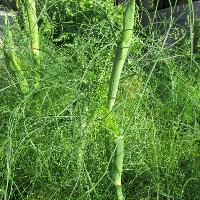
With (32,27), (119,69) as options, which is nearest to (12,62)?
(32,27)

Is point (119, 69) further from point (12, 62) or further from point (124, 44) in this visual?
point (12, 62)

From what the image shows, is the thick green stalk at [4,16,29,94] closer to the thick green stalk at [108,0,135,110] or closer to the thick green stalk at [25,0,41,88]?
the thick green stalk at [25,0,41,88]

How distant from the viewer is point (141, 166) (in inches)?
68.1

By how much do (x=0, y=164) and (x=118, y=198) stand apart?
0.52 meters

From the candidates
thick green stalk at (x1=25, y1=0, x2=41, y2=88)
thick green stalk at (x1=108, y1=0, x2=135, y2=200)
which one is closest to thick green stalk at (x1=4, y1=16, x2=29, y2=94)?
thick green stalk at (x1=25, y1=0, x2=41, y2=88)

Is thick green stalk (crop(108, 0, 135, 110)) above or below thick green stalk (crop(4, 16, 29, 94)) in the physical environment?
above

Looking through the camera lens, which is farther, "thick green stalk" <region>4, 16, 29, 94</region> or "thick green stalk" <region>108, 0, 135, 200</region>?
"thick green stalk" <region>4, 16, 29, 94</region>

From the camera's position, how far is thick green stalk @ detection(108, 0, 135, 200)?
1.33 metres

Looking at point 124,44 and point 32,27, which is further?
point 32,27

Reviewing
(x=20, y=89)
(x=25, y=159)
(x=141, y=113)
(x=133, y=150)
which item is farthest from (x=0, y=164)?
(x=141, y=113)

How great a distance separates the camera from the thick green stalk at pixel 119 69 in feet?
4.36

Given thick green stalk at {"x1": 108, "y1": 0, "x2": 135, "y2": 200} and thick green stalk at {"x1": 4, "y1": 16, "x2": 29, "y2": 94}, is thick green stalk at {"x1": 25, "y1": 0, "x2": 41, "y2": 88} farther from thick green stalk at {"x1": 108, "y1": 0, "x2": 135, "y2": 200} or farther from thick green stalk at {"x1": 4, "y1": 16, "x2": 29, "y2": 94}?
thick green stalk at {"x1": 108, "y1": 0, "x2": 135, "y2": 200}

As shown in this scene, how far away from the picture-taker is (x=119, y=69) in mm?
1373

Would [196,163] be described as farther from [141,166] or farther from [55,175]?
[55,175]
